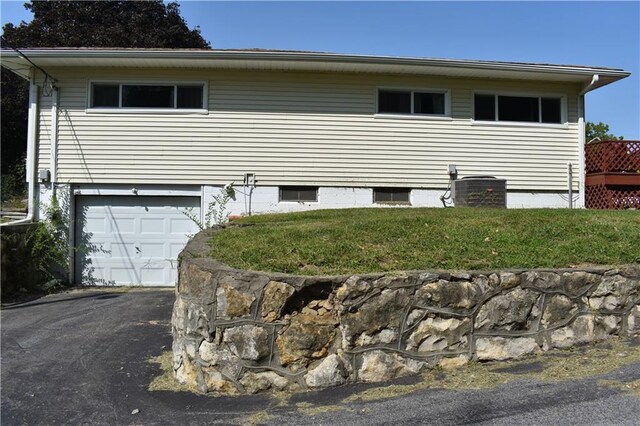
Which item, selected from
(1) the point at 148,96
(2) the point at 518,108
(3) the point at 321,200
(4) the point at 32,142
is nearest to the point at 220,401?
(3) the point at 321,200

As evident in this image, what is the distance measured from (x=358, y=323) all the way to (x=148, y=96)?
929cm

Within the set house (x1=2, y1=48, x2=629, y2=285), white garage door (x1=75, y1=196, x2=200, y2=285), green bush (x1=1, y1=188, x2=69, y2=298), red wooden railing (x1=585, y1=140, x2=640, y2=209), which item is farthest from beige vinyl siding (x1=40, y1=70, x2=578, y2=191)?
green bush (x1=1, y1=188, x2=69, y2=298)

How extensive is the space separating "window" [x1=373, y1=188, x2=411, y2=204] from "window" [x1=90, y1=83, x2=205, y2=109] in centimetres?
460

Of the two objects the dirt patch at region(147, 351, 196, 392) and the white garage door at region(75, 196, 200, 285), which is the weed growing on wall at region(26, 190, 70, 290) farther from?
the dirt patch at region(147, 351, 196, 392)

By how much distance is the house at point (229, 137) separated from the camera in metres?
11.2

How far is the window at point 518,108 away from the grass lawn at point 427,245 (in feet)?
19.8

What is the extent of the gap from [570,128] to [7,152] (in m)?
26.7

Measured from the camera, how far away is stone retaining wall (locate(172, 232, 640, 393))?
4078 millimetres

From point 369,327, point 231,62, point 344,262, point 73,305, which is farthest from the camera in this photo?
point 231,62

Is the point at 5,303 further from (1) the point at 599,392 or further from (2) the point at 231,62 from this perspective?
(1) the point at 599,392

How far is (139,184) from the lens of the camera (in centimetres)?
1123

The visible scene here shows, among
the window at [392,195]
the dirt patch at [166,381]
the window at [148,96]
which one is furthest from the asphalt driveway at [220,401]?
the window at [392,195]

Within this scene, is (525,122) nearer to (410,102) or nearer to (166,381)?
(410,102)

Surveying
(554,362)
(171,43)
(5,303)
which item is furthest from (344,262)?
(171,43)
